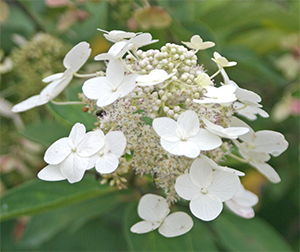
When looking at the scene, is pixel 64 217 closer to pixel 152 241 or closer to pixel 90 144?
pixel 152 241

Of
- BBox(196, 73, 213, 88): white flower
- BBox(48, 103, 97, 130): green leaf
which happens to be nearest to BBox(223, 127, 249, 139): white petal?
BBox(196, 73, 213, 88): white flower

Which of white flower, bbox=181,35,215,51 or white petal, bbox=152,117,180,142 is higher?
white flower, bbox=181,35,215,51

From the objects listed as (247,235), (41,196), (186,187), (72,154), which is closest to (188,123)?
(186,187)

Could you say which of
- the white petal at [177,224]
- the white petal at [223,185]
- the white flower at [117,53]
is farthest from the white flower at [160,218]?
the white flower at [117,53]

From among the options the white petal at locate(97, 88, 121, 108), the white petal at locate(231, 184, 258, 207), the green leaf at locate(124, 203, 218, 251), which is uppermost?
the white petal at locate(97, 88, 121, 108)

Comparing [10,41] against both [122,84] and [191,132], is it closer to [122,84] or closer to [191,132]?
[122,84]

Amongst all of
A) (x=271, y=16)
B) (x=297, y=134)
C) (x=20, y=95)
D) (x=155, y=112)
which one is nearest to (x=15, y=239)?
(x=20, y=95)

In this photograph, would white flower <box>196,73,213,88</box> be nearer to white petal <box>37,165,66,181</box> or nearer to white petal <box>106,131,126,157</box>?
white petal <box>106,131,126,157</box>
